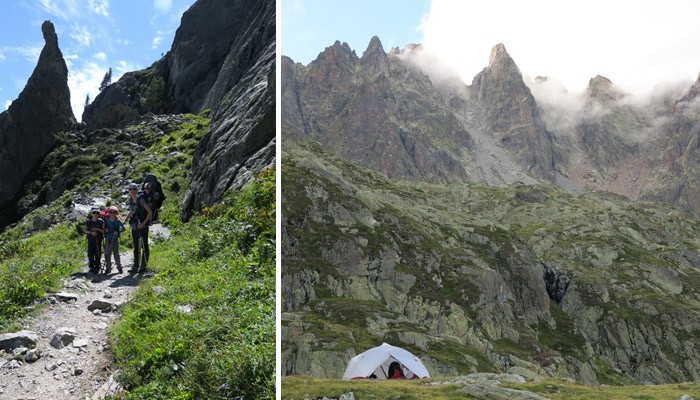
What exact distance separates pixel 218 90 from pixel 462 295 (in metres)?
84.9

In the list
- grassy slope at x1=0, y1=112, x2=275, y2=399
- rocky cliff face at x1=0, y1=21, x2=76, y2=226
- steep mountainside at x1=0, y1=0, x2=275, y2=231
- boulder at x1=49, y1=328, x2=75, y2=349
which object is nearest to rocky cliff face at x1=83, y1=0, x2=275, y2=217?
steep mountainside at x1=0, y1=0, x2=275, y2=231

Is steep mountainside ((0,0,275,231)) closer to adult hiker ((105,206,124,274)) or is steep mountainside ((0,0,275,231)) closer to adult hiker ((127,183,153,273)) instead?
adult hiker ((105,206,124,274))

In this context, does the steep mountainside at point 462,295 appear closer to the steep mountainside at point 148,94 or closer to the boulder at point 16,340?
the steep mountainside at point 148,94

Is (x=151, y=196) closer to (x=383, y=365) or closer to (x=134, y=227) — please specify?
(x=134, y=227)

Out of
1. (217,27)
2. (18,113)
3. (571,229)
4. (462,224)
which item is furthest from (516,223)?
(18,113)

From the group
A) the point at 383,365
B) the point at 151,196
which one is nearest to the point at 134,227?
the point at 151,196

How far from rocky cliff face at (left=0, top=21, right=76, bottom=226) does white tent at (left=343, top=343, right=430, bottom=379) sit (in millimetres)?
54794

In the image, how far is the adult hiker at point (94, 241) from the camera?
14922 millimetres

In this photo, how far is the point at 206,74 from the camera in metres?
72.9

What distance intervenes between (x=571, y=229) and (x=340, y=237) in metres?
103

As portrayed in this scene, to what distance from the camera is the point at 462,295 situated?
4727 inches

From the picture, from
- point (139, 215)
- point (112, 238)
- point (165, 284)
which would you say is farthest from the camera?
point (112, 238)

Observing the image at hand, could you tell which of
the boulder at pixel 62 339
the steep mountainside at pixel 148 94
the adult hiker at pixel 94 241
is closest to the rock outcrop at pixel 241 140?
the steep mountainside at pixel 148 94

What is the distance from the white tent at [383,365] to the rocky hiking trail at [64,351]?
25.2m
